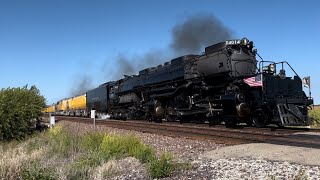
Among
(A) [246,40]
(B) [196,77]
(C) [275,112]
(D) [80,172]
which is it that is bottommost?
(D) [80,172]

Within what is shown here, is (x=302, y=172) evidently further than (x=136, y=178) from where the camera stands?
No

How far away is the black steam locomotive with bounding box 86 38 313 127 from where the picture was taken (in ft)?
49.6

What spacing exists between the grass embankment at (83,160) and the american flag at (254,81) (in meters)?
5.96

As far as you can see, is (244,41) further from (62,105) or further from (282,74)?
(62,105)

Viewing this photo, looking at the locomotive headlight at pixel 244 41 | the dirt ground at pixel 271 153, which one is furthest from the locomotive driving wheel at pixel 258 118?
the dirt ground at pixel 271 153

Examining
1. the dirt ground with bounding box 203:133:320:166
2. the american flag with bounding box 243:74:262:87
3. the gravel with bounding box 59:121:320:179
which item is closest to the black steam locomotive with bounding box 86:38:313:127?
the american flag with bounding box 243:74:262:87

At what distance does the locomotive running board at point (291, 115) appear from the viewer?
14.2 m

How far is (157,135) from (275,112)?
15.7ft

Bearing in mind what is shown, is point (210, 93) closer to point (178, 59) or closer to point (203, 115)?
point (203, 115)

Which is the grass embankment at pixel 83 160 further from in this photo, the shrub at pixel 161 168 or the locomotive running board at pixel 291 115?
the locomotive running board at pixel 291 115

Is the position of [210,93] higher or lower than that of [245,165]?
higher

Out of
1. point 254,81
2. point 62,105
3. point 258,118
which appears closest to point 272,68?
point 254,81

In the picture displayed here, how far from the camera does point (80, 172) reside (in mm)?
9438

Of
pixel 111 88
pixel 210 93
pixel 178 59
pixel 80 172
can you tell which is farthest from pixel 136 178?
pixel 111 88
